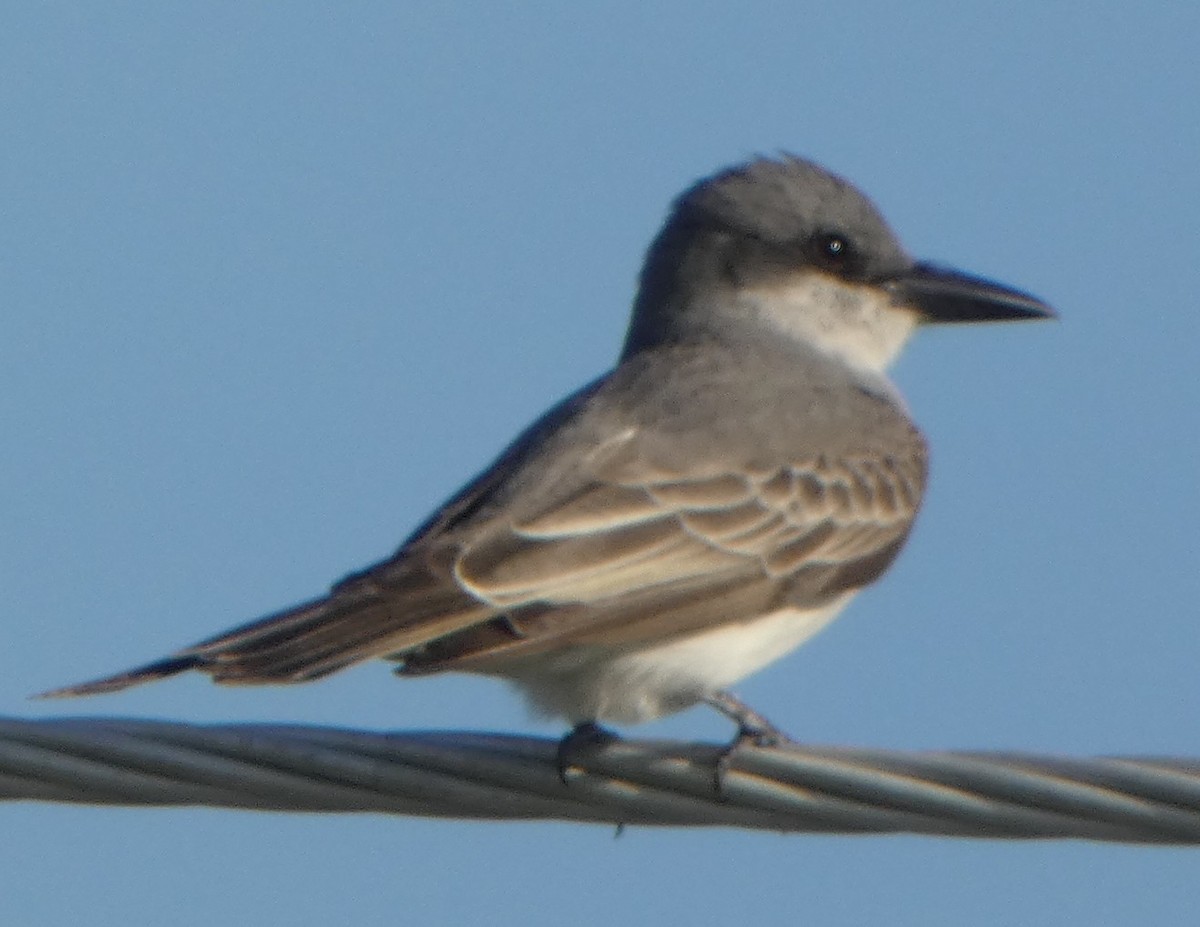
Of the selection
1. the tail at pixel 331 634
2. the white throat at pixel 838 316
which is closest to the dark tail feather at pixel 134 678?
the tail at pixel 331 634

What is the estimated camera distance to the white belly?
256 inches

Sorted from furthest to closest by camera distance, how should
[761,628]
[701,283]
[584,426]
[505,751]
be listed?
[701,283] < [584,426] < [761,628] < [505,751]

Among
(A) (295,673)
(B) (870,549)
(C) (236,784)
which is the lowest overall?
(C) (236,784)

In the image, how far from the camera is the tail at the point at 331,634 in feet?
18.5

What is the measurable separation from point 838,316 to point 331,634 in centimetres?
382

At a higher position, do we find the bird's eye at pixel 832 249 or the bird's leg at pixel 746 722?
the bird's eye at pixel 832 249

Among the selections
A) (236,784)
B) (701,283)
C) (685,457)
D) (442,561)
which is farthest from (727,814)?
(701,283)

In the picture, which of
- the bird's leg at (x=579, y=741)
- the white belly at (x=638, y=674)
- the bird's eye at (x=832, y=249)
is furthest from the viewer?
the bird's eye at (x=832, y=249)

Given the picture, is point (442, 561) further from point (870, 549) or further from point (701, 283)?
point (701, 283)

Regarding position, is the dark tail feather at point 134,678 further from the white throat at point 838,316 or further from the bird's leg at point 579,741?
the white throat at point 838,316

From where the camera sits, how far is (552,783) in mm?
5156

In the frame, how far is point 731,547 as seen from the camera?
7.05m

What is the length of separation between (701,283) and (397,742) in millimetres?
4530

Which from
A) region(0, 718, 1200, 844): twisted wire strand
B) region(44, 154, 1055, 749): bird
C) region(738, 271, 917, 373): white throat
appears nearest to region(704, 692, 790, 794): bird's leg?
region(44, 154, 1055, 749): bird
